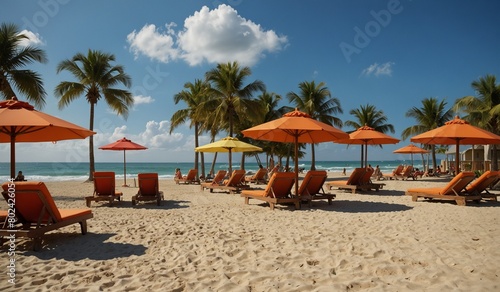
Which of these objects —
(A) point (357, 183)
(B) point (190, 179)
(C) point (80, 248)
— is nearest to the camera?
(C) point (80, 248)

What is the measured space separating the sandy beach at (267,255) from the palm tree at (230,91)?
564 inches

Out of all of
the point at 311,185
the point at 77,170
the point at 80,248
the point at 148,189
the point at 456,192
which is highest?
the point at 311,185

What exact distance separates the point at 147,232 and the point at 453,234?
459cm

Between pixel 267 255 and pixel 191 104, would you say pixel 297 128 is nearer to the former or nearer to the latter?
pixel 267 255

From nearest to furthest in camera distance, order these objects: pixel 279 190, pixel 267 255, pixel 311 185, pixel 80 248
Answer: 1. pixel 267 255
2. pixel 80 248
3. pixel 279 190
4. pixel 311 185

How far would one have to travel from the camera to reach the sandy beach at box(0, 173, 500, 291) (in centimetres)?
319

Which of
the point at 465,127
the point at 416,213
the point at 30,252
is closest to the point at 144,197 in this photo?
the point at 30,252

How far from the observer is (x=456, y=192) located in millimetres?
8812

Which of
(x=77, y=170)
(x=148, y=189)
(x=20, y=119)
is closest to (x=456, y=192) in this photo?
(x=148, y=189)

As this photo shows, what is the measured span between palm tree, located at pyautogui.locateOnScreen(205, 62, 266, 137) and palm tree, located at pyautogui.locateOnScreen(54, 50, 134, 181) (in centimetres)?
500

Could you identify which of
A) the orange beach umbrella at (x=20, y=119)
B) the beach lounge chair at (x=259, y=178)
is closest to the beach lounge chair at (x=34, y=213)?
the orange beach umbrella at (x=20, y=119)

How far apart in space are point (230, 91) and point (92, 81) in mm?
7817

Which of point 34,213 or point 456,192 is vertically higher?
point 34,213

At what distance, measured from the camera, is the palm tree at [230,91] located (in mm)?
20438
